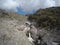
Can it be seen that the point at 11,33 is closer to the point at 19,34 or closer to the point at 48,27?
the point at 19,34

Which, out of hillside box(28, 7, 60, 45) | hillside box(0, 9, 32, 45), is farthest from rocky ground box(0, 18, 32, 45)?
hillside box(28, 7, 60, 45)

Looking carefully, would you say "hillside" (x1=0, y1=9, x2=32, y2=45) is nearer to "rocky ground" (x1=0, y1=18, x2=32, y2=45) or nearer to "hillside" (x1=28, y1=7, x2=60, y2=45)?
"rocky ground" (x1=0, y1=18, x2=32, y2=45)

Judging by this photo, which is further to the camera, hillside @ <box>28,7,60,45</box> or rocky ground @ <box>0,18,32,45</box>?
hillside @ <box>28,7,60,45</box>

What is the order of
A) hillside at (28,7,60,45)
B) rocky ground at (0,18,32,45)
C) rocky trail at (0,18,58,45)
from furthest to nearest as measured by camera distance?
1. hillside at (28,7,60,45)
2. rocky trail at (0,18,58,45)
3. rocky ground at (0,18,32,45)

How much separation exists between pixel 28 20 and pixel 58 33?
7.47 meters

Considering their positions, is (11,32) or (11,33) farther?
(11,32)

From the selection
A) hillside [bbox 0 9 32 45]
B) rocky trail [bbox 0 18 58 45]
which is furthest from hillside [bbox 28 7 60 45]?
hillside [bbox 0 9 32 45]

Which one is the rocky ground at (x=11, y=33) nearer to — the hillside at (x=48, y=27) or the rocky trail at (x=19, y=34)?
the rocky trail at (x=19, y=34)

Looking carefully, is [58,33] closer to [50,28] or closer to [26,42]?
[50,28]

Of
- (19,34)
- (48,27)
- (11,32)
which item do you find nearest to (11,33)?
(11,32)

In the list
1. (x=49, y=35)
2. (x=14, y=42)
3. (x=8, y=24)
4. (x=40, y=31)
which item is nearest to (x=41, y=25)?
(x=40, y=31)

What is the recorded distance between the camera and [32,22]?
83.4 ft

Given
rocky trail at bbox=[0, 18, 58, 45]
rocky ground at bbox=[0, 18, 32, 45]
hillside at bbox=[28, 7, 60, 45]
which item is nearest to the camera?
rocky ground at bbox=[0, 18, 32, 45]

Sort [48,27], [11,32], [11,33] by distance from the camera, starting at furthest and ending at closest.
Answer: [48,27]
[11,32]
[11,33]
